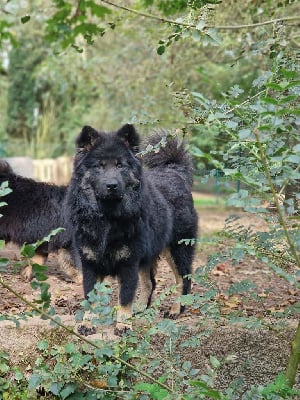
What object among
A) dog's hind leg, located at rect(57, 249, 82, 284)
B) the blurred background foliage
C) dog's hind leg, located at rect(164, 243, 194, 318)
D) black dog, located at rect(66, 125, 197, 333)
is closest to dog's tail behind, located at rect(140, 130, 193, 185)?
the blurred background foliage

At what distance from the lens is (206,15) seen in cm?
404

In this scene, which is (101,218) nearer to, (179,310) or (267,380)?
(179,310)

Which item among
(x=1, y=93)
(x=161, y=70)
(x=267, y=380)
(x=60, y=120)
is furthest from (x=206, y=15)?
(x=1, y=93)

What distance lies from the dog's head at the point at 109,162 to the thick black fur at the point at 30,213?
7.23 ft

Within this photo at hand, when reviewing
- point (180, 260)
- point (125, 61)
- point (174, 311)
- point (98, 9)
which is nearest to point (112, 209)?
point (174, 311)

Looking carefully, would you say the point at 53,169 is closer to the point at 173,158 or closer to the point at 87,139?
the point at 173,158

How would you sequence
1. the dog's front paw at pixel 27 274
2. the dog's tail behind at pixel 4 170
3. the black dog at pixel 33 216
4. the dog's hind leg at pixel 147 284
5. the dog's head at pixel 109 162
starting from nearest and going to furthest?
1. the dog's head at pixel 109 162
2. the dog's hind leg at pixel 147 284
3. the dog's front paw at pixel 27 274
4. the black dog at pixel 33 216
5. the dog's tail behind at pixel 4 170

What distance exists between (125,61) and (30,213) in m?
10.6

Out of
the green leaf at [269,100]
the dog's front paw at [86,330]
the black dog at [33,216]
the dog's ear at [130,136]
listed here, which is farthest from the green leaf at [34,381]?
the black dog at [33,216]

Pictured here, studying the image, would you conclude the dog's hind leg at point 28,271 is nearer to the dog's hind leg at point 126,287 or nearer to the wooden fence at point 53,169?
the dog's hind leg at point 126,287

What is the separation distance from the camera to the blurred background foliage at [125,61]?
139 inches

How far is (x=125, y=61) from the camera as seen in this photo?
17.3 metres

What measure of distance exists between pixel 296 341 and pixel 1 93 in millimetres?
27621

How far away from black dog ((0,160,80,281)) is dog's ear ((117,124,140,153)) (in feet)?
7.46
